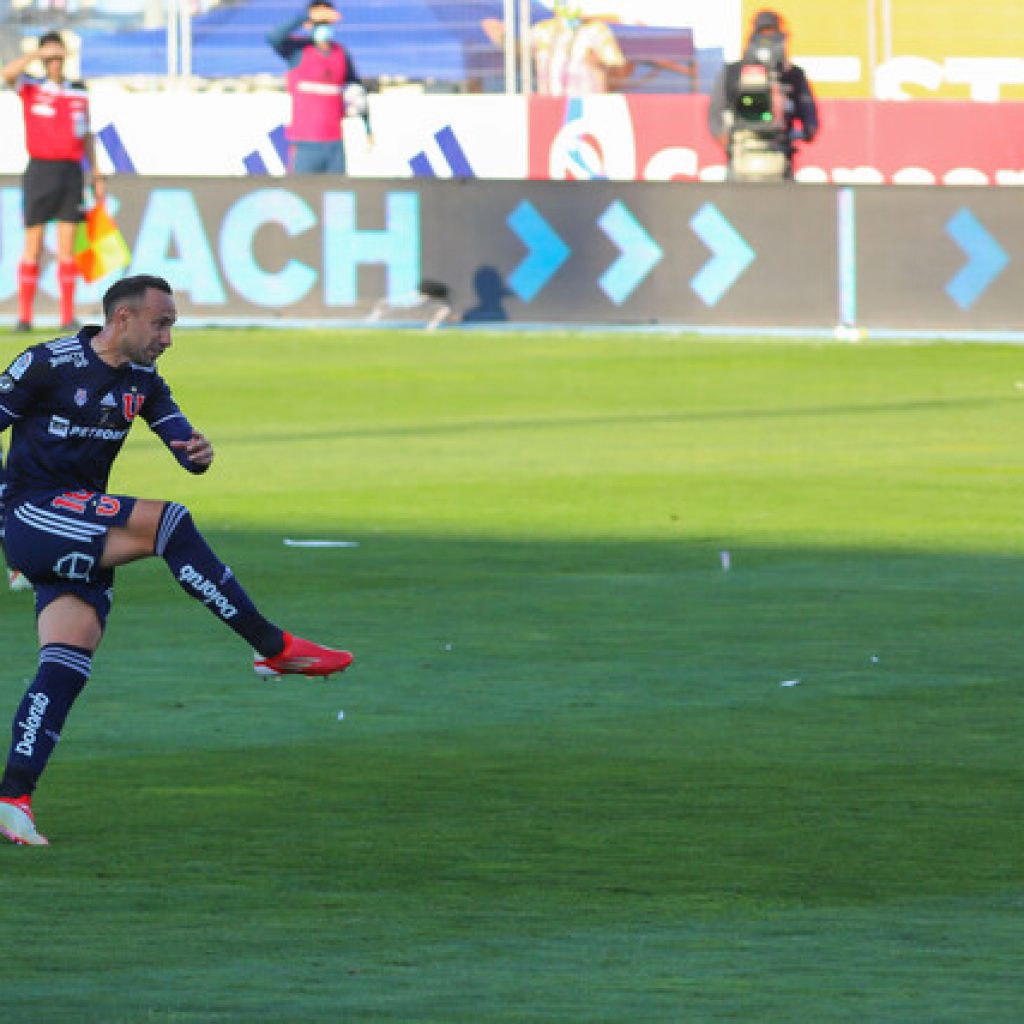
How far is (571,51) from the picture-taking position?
121 feet

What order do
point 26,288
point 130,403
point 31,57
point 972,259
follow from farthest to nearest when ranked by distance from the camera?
point 26,288
point 31,57
point 972,259
point 130,403

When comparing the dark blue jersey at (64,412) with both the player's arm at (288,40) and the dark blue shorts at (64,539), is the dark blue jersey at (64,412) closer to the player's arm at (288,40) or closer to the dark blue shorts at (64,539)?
the dark blue shorts at (64,539)

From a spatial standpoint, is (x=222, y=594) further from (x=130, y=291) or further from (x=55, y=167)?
(x=55, y=167)

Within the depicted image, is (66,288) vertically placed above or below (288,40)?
below

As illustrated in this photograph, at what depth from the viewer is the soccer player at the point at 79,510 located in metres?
8.12

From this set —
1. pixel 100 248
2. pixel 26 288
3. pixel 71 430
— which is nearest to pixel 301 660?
pixel 71 430

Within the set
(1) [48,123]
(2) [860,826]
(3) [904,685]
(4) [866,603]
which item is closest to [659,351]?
(1) [48,123]

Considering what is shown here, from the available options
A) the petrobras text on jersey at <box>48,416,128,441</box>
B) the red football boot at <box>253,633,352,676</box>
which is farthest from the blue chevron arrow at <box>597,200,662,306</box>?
the petrobras text on jersey at <box>48,416,128,441</box>

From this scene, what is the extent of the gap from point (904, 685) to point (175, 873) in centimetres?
372

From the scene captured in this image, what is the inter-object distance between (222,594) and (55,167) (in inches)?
777

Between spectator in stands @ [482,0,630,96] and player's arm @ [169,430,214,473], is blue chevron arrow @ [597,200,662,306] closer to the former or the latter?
spectator in stands @ [482,0,630,96]

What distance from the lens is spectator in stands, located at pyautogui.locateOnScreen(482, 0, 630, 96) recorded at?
3638cm

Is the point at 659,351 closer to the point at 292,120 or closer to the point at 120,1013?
the point at 292,120

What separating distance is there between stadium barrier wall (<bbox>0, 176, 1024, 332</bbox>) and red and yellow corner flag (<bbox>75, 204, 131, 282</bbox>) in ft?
4.26
